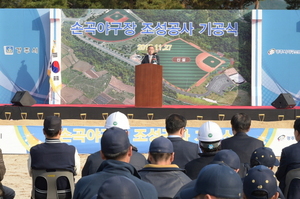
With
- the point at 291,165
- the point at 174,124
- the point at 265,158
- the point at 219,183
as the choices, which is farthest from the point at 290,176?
the point at 219,183

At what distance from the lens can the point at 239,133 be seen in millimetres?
4500

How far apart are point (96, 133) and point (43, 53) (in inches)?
267

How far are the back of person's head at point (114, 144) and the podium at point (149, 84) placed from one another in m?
8.40

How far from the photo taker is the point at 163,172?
3.14m

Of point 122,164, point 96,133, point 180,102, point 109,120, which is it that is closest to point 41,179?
point 109,120

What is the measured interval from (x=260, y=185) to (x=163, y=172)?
1.03 m

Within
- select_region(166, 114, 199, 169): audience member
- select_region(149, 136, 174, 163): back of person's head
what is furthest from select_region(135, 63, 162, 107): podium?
select_region(149, 136, 174, 163): back of person's head

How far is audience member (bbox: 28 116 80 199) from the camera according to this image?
4.02 meters

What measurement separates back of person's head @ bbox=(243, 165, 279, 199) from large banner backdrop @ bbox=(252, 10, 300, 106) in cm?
1336

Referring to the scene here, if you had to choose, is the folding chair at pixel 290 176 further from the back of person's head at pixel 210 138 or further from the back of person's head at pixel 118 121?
the back of person's head at pixel 118 121

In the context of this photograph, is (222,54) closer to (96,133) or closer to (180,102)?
(180,102)

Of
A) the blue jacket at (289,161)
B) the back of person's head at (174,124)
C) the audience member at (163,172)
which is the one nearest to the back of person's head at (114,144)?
the audience member at (163,172)

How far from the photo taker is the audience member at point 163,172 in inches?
121

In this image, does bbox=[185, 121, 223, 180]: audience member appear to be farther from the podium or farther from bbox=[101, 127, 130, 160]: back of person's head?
the podium
